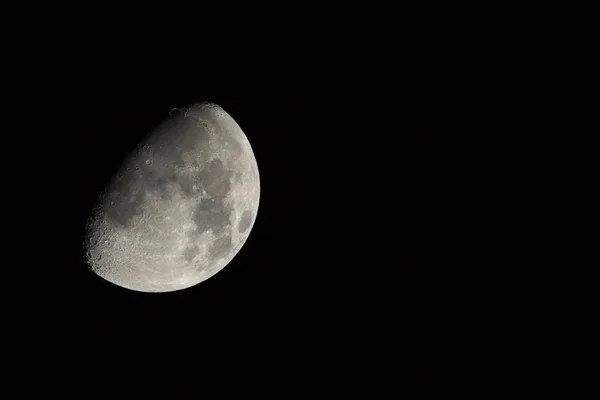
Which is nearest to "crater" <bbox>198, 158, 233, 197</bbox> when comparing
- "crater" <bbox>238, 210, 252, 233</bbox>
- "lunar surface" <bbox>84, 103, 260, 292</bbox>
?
"lunar surface" <bbox>84, 103, 260, 292</bbox>

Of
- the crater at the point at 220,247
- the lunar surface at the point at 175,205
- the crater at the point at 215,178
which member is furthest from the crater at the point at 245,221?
the crater at the point at 215,178

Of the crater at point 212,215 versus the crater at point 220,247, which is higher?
the crater at point 212,215

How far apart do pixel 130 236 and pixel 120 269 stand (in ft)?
1.23

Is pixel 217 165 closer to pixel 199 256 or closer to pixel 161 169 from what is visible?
pixel 161 169

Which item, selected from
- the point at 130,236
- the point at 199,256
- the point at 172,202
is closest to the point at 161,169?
the point at 172,202

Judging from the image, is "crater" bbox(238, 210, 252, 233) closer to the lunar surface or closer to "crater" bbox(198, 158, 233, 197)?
the lunar surface

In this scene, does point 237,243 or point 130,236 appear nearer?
point 130,236

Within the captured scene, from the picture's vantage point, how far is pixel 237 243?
11.6 feet

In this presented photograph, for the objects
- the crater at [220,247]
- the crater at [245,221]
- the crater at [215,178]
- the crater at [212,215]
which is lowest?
the crater at [220,247]

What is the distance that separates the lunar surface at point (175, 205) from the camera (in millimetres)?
2936

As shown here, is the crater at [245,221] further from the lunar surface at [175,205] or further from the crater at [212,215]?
the crater at [212,215]

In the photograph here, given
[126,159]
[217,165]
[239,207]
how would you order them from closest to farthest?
1. [126,159]
2. [217,165]
3. [239,207]

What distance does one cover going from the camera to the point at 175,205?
2.97 meters

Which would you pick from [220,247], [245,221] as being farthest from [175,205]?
[245,221]
